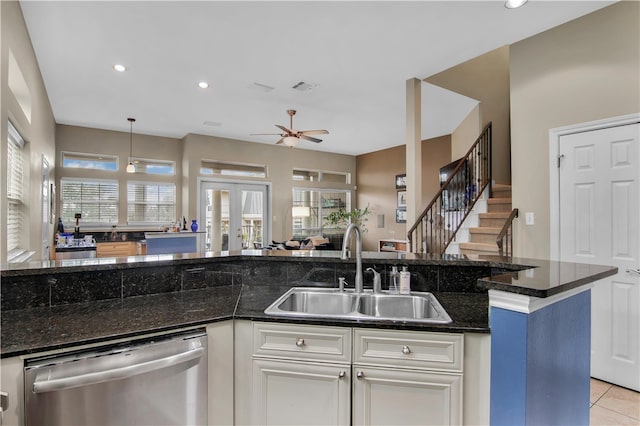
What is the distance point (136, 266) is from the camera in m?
1.79

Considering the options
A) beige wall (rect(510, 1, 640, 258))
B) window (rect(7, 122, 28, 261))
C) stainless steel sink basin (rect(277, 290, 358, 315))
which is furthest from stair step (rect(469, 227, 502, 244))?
window (rect(7, 122, 28, 261))

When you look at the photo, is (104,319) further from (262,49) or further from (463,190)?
(463,190)

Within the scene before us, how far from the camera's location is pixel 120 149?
21.8ft

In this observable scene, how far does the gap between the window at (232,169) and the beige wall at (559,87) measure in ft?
18.7

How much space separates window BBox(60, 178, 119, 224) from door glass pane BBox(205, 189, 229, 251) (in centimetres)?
180

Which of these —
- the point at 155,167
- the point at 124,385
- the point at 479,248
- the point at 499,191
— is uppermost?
the point at 155,167

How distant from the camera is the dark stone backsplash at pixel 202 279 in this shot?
5.16 feet

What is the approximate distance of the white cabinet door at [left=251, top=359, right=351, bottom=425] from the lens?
140 cm

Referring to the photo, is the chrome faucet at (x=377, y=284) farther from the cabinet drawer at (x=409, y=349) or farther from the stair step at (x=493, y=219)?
the stair step at (x=493, y=219)

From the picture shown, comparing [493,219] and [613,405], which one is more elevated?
[493,219]

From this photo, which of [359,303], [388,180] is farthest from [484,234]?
[388,180]

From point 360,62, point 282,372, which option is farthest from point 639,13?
point 282,372

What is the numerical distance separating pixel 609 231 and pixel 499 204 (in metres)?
1.86

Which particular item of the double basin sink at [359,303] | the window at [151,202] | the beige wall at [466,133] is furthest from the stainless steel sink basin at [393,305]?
the window at [151,202]
